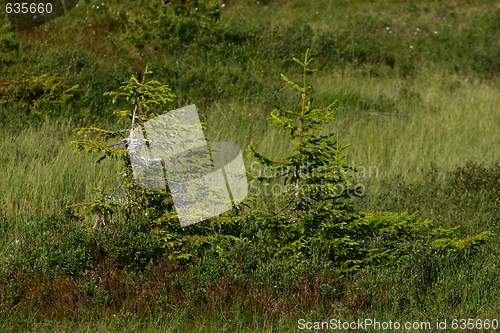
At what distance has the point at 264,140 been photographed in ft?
27.4

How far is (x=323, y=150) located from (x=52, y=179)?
3.06 metres

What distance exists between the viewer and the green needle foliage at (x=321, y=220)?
15.8ft

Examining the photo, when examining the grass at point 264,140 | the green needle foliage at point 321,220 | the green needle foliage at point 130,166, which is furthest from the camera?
the green needle foliage at point 130,166

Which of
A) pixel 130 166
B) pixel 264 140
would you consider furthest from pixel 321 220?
pixel 264 140

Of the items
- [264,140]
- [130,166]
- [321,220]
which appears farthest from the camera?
[264,140]

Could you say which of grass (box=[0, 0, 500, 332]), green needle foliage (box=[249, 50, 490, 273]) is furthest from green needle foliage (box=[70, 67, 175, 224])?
green needle foliage (box=[249, 50, 490, 273])

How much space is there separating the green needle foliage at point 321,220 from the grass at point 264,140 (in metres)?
0.17

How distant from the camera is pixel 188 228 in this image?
17.0ft

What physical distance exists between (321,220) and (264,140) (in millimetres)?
3475

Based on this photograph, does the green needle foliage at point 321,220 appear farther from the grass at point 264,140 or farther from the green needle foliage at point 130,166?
the green needle foliage at point 130,166

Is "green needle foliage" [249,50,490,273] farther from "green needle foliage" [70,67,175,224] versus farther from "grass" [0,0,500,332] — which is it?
"green needle foliage" [70,67,175,224]

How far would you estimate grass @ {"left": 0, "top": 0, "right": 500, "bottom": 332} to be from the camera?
4625 mm

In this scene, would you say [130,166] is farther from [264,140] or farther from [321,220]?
[264,140]

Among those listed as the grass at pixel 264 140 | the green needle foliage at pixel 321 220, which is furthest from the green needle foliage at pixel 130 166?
the green needle foliage at pixel 321 220
